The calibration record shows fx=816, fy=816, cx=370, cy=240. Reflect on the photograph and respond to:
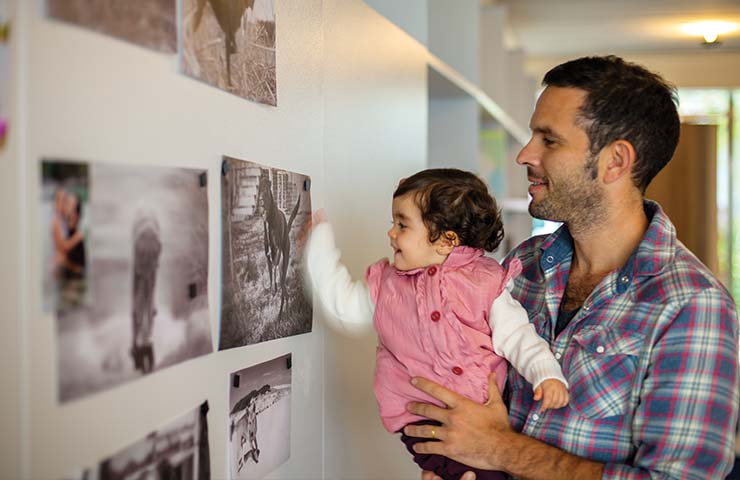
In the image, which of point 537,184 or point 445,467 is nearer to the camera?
point 445,467

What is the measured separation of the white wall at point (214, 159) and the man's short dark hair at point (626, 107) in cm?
50

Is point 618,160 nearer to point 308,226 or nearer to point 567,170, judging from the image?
point 567,170

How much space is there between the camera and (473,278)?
164cm

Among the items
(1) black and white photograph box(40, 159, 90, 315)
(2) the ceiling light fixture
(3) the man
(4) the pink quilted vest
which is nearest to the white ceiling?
(2) the ceiling light fixture

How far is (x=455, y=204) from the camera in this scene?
162 centimetres

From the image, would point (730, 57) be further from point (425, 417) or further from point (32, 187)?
point (32, 187)

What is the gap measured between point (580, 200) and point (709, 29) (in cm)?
493

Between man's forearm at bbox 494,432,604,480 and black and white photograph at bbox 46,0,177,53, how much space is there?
3.35 ft

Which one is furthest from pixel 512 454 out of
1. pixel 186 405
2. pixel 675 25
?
pixel 675 25

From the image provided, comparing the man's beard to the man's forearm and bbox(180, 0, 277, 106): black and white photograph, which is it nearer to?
the man's forearm

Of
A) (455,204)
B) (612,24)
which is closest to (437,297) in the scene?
(455,204)

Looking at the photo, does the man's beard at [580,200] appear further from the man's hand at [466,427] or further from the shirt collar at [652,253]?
the man's hand at [466,427]

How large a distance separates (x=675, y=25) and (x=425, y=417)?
5.10 meters

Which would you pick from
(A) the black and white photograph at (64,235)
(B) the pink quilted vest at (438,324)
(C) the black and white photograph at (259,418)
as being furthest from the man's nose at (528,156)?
(A) the black and white photograph at (64,235)
